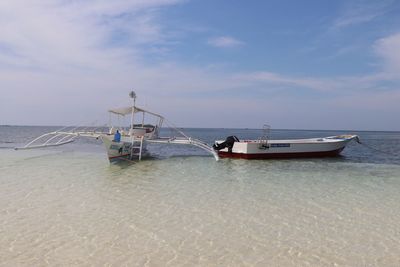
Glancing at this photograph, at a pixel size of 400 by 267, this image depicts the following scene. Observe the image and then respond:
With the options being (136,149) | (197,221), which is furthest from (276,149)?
(197,221)

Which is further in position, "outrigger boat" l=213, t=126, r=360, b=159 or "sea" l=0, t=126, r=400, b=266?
"outrigger boat" l=213, t=126, r=360, b=159

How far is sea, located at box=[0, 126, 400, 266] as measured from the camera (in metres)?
5.15

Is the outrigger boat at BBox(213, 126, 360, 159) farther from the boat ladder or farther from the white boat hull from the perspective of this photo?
the boat ladder

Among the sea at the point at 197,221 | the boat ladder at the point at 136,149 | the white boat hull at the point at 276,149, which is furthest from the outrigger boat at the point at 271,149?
the sea at the point at 197,221

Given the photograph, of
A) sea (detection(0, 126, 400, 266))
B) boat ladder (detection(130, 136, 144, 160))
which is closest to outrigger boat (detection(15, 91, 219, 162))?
boat ladder (detection(130, 136, 144, 160))

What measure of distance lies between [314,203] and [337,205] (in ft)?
1.76

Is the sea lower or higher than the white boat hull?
lower

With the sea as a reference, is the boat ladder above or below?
above

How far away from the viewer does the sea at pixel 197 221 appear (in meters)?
5.15

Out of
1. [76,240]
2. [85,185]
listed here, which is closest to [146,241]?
[76,240]

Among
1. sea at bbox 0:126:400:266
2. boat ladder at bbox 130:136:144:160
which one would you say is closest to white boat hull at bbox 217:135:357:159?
boat ladder at bbox 130:136:144:160

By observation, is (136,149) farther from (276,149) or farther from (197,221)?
(197,221)

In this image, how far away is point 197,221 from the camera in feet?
22.8

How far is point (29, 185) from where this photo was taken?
416 inches
